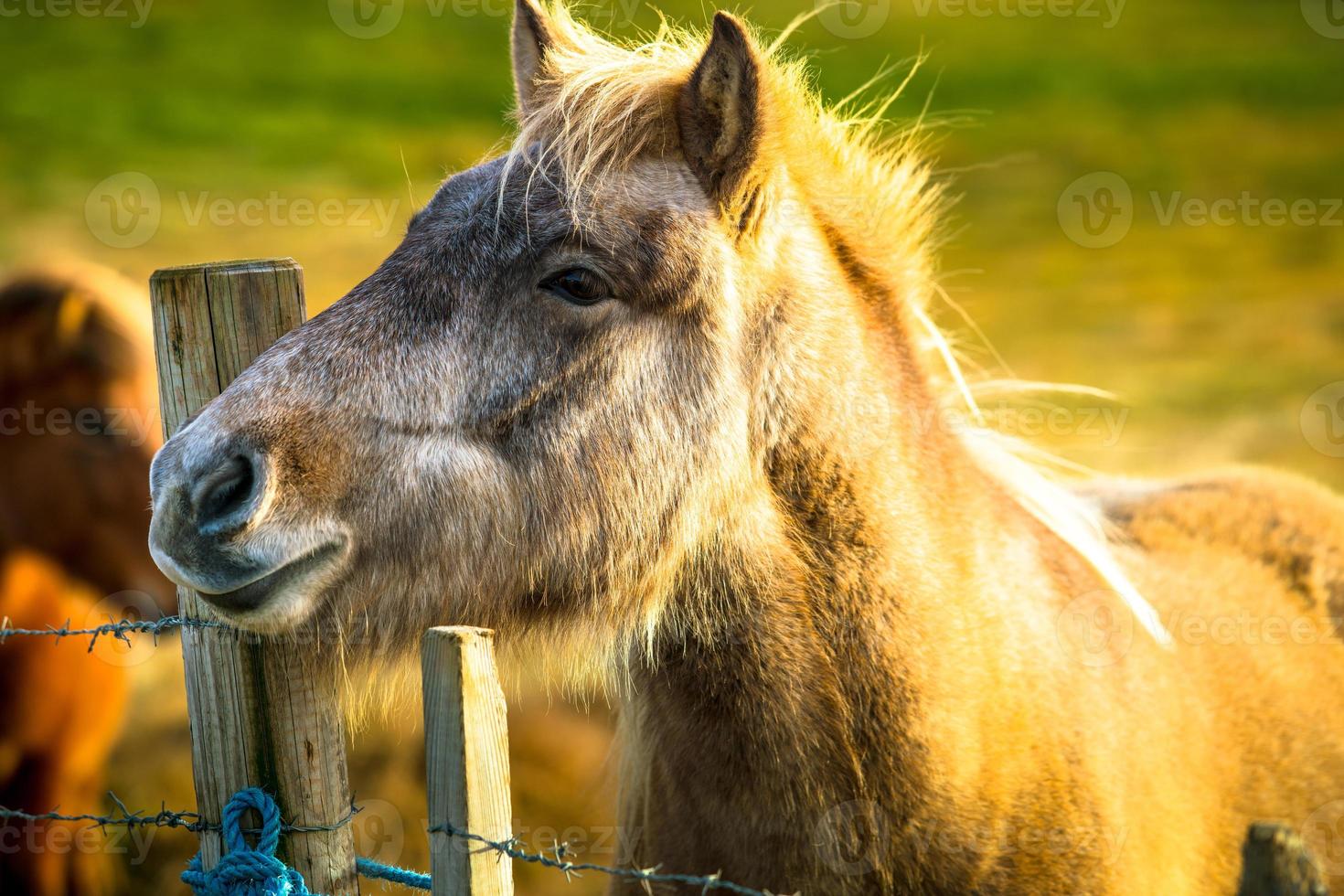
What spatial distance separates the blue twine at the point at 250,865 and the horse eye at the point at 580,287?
4.13ft

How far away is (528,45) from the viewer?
123 inches

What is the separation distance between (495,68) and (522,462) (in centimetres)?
4970

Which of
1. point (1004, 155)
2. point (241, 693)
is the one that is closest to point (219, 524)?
point (241, 693)

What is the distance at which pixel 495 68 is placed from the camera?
4831 cm

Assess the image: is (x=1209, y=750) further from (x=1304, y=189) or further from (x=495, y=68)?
(x=495, y=68)

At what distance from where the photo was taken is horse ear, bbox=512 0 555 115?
10.0 feet

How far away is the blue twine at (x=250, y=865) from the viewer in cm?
208

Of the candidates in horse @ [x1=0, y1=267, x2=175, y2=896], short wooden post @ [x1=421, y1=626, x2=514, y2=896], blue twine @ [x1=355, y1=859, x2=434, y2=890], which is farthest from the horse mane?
horse @ [x1=0, y1=267, x2=175, y2=896]

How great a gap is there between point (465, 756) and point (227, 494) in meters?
0.81

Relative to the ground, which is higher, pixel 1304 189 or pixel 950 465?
pixel 1304 189

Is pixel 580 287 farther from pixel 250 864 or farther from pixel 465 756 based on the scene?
pixel 250 864

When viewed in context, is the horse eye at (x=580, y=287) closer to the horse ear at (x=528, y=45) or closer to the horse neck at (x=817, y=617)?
the horse neck at (x=817, y=617)

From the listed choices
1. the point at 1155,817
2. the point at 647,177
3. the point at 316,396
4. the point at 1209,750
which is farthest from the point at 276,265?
the point at 1209,750

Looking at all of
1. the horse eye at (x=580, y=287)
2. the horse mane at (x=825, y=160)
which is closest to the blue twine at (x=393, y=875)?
the horse eye at (x=580, y=287)
